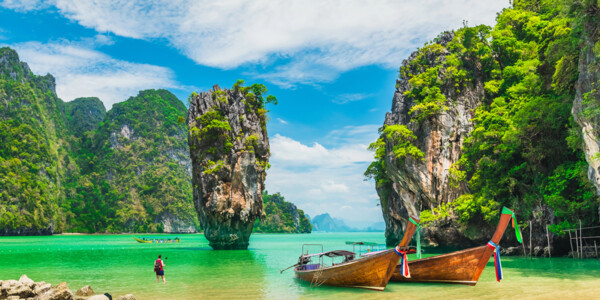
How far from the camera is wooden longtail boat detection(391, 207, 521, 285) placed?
1307 centimetres

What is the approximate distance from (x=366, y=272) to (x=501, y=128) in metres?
15.5

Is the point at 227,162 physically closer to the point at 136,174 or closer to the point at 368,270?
the point at 368,270

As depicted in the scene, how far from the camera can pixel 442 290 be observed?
12.7 m

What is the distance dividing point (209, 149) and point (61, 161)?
3219 inches

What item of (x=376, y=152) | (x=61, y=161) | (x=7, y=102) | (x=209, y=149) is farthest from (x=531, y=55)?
(x=61, y=161)

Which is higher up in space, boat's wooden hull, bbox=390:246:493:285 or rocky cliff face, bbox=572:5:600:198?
rocky cliff face, bbox=572:5:600:198

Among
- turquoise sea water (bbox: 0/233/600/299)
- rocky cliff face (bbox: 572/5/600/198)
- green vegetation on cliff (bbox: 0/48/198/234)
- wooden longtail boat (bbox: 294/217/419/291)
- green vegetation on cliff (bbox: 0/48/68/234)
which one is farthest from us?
green vegetation on cliff (bbox: 0/48/198/234)

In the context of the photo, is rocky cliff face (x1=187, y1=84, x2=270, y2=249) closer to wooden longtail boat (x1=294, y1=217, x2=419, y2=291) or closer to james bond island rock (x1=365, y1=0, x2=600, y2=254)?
james bond island rock (x1=365, y1=0, x2=600, y2=254)

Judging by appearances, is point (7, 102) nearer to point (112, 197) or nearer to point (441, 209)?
point (112, 197)

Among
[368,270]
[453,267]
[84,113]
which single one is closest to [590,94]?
[453,267]

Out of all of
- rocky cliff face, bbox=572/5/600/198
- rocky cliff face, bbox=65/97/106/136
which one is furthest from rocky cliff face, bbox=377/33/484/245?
rocky cliff face, bbox=65/97/106/136

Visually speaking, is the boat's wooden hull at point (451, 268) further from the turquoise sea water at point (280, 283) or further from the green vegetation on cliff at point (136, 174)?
the green vegetation on cliff at point (136, 174)

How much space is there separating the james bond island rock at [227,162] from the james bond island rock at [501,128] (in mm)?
12051

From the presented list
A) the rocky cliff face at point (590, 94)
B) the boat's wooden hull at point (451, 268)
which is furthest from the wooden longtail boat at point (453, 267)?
the rocky cliff face at point (590, 94)
